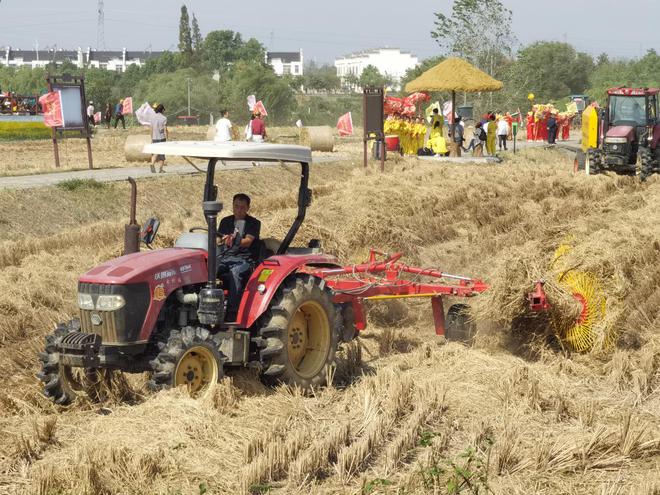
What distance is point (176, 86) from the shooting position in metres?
67.2

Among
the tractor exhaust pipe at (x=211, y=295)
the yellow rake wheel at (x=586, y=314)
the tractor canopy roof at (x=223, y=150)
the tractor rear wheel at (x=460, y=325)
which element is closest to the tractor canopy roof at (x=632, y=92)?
the tractor rear wheel at (x=460, y=325)

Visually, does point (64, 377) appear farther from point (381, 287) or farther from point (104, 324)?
point (381, 287)

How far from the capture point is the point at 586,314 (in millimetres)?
9000

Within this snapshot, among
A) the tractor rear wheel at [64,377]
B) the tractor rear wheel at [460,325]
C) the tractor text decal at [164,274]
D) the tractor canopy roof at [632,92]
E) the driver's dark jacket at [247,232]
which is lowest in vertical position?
the tractor rear wheel at [460,325]

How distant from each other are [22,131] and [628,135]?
24.1 meters

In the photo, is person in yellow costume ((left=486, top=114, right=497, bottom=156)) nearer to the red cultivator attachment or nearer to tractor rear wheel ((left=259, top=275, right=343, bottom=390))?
the red cultivator attachment

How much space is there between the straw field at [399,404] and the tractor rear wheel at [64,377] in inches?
4.0

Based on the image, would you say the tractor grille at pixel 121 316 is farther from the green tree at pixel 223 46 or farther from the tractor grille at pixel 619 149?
the green tree at pixel 223 46

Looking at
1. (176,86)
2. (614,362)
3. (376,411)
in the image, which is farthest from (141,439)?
(176,86)

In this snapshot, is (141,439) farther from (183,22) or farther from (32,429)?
(183,22)

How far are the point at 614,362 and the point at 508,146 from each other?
3268cm

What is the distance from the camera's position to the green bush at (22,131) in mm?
38031

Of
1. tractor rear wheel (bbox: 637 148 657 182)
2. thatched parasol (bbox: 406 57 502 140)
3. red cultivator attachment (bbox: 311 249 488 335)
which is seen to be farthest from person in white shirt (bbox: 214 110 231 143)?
red cultivator attachment (bbox: 311 249 488 335)

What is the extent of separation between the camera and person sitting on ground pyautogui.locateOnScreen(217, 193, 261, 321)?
24.9 ft
